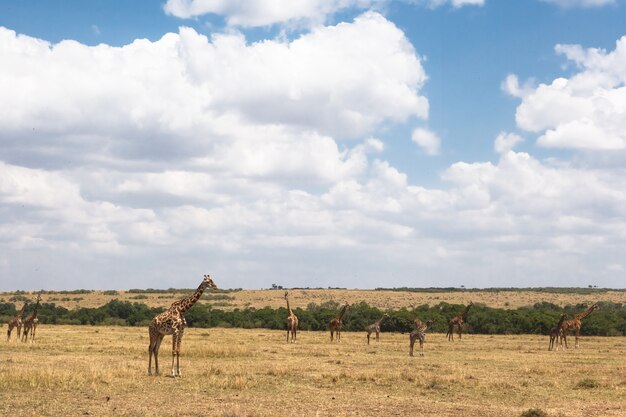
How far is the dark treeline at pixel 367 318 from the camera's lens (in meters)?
55.2

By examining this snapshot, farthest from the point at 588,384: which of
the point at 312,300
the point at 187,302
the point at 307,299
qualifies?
the point at 307,299

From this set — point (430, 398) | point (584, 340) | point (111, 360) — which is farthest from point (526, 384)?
point (584, 340)

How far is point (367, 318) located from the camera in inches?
2461

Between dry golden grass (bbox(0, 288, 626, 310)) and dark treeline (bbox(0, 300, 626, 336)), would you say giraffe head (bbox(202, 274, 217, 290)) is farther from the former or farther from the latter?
dry golden grass (bbox(0, 288, 626, 310))

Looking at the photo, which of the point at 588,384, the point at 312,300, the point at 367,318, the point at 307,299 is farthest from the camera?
the point at 307,299

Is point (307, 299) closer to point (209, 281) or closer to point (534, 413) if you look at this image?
point (209, 281)

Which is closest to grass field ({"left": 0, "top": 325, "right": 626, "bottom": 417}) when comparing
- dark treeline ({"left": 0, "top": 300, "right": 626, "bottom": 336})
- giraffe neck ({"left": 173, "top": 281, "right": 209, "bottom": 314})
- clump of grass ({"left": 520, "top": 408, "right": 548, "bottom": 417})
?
clump of grass ({"left": 520, "top": 408, "right": 548, "bottom": 417})

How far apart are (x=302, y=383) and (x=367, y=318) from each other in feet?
135

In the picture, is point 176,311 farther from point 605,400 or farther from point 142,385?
point 605,400

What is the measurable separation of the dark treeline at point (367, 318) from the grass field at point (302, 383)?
21561mm

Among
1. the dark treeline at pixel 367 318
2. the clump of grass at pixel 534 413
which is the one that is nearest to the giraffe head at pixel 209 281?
the clump of grass at pixel 534 413

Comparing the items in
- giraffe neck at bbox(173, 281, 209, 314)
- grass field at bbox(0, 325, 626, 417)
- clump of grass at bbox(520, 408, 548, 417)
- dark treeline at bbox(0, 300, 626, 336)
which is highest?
giraffe neck at bbox(173, 281, 209, 314)

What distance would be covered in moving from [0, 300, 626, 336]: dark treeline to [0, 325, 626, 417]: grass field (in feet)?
70.7

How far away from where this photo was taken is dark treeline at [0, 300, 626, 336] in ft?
181
